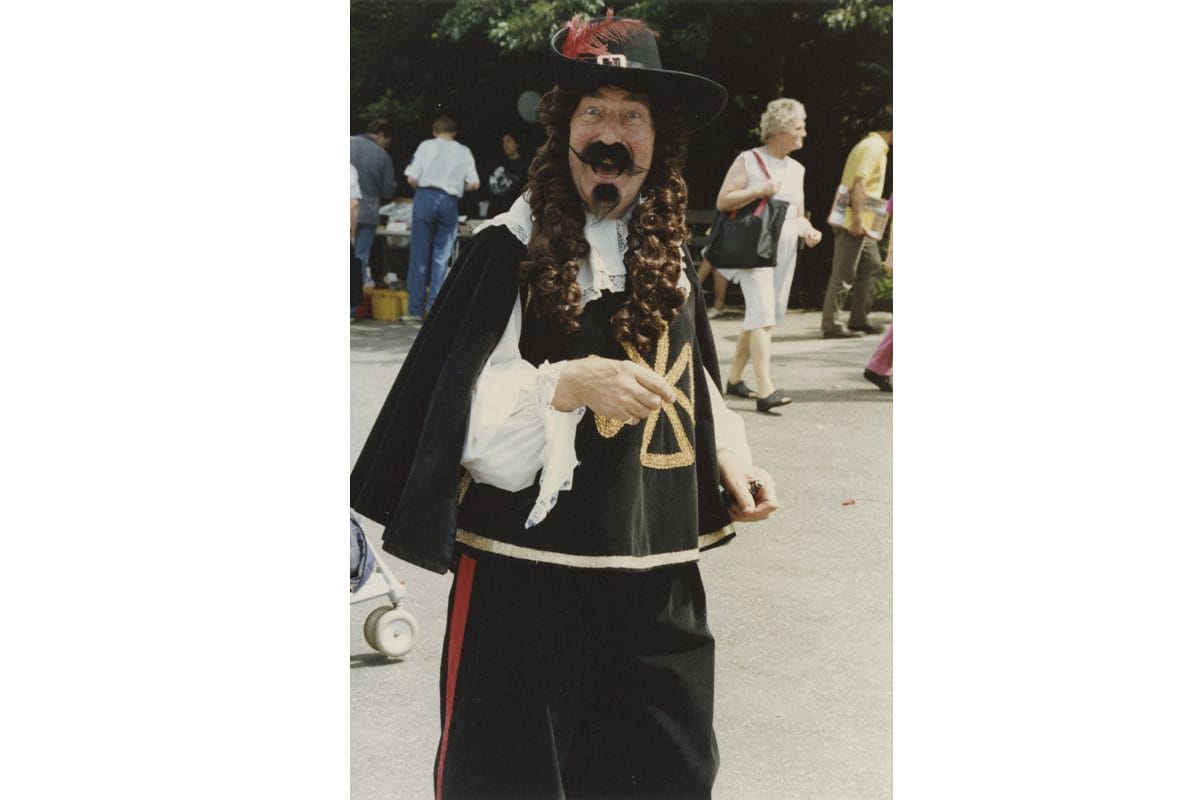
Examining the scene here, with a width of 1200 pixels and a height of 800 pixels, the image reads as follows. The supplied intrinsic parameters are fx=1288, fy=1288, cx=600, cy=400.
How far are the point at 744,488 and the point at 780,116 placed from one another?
3.44ft

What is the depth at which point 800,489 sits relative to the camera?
348cm

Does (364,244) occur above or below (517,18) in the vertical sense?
below

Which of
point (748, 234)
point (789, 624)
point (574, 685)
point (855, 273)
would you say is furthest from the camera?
point (748, 234)

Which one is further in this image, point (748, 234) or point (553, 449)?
point (748, 234)

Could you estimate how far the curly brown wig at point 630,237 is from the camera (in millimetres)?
2414

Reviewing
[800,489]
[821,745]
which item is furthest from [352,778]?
[800,489]

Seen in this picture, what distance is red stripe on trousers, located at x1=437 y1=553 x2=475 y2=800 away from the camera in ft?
8.13

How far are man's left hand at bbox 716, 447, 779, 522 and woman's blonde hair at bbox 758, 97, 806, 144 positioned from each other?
903 mm

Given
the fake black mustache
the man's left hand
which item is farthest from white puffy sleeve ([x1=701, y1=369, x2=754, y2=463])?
the fake black mustache

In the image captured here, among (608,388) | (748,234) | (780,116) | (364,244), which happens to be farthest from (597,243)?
(748,234)

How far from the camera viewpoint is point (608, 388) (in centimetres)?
230

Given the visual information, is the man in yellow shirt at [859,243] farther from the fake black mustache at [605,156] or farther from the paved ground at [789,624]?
the fake black mustache at [605,156]

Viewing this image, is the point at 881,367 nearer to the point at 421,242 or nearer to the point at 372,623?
the point at 421,242
